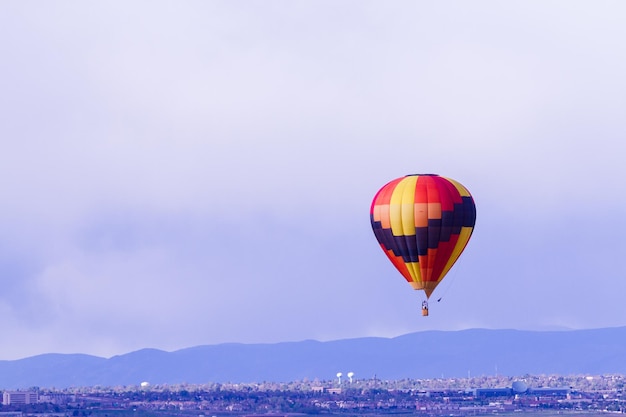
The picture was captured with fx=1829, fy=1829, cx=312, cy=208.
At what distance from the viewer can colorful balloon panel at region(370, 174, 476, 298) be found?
143500 millimetres

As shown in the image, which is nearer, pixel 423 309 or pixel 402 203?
pixel 423 309

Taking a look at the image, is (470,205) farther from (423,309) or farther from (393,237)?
(423,309)

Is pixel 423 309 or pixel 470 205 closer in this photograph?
pixel 423 309

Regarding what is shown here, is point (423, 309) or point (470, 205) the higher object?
point (470, 205)

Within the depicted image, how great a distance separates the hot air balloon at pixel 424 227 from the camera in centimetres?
14350

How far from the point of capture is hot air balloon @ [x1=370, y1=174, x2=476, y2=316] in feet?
471

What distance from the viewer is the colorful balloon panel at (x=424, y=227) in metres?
144

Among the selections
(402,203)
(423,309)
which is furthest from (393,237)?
(423,309)

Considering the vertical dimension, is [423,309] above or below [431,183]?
below

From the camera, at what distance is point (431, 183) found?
478ft

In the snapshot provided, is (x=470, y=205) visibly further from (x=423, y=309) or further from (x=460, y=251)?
(x=423, y=309)

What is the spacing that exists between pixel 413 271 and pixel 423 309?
34.5 ft

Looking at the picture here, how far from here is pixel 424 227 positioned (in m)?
144

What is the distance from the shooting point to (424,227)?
144125mm
